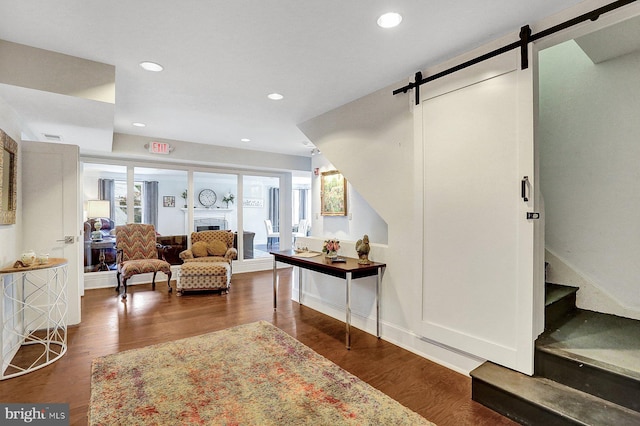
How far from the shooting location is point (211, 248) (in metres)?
5.42

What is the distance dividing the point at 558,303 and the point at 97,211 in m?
6.25

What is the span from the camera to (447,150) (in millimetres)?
2477

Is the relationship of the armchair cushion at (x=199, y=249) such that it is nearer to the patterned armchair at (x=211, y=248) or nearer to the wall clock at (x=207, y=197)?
the patterned armchair at (x=211, y=248)

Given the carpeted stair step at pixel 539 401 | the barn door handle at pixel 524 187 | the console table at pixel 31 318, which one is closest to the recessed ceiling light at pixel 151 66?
the console table at pixel 31 318

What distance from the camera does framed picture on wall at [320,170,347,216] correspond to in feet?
17.2

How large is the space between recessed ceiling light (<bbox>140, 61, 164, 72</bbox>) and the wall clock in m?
3.89

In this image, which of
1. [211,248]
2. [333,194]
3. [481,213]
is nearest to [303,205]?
[333,194]

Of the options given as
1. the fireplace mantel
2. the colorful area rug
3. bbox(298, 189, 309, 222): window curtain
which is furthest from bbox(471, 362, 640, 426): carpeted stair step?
bbox(298, 189, 309, 222): window curtain

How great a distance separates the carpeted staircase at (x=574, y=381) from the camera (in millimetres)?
1691

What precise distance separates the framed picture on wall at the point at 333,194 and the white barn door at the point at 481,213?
8.65 ft

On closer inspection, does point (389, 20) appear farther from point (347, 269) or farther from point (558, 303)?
point (558, 303)

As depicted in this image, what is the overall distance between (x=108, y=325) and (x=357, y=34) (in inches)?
153

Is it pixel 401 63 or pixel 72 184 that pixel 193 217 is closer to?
pixel 72 184

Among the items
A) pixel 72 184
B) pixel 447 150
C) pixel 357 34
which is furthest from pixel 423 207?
pixel 72 184
